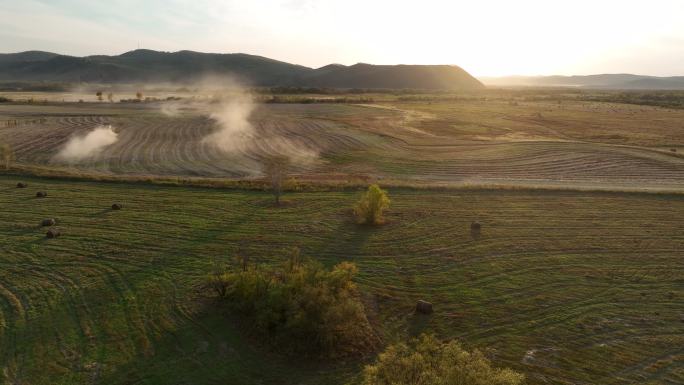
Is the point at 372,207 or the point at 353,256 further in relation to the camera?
the point at 372,207

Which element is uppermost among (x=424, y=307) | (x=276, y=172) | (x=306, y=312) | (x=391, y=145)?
(x=276, y=172)

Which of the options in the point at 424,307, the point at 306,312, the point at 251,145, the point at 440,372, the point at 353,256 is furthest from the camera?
the point at 251,145

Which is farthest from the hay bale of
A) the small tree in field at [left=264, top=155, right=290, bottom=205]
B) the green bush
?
the small tree in field at [left=264, top=155, right=290, bottom=205]

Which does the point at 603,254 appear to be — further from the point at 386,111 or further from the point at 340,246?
the point at 386,111

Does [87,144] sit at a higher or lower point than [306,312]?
higher

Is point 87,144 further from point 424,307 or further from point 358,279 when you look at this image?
point 424,307

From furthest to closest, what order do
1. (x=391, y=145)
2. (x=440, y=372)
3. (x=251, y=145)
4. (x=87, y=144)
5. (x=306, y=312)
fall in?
(x=391, y=145)
(x=251, y=145)
(x=87, y=144)
(x=306, y=312)
(x=440, y=372)

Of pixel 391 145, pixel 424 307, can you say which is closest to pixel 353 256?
pixel 424 307

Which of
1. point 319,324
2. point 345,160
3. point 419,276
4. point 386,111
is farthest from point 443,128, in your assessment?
point 319,324
